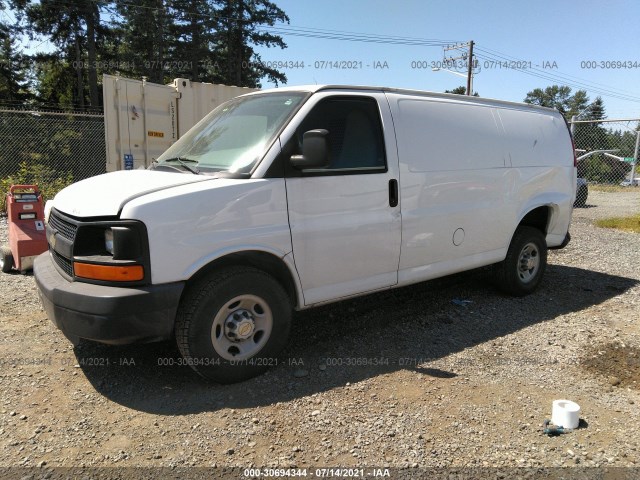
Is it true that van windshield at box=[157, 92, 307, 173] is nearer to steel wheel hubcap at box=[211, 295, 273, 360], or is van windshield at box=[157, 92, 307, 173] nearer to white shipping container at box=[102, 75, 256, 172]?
steel wheel hubcap at box=[211, 295, 273, 360]

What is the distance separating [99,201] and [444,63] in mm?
35424

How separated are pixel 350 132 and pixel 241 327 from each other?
5.80 feet

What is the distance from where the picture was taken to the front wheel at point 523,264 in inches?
216

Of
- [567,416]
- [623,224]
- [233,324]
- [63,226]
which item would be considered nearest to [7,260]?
[63,226]

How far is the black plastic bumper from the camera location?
2.98 metres

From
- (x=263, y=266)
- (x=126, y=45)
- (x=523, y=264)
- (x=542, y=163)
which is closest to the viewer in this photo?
(x=263, y=266)

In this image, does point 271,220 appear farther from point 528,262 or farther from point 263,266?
point 528,262

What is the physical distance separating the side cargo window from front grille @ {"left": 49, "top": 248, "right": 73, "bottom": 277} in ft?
5.85

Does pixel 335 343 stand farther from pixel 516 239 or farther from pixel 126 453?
pixel 516 239

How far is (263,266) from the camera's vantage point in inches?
142

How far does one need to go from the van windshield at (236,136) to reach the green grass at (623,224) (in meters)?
9.95

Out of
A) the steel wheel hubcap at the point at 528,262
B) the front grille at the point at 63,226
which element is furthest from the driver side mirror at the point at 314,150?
the steel wheel hubcap at the point at 528,262

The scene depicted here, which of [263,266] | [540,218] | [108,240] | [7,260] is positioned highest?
[108,240]

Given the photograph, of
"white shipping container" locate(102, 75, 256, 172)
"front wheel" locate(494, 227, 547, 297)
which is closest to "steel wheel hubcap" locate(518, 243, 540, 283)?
"front wheel" locate(494, 227, 547, 297)
